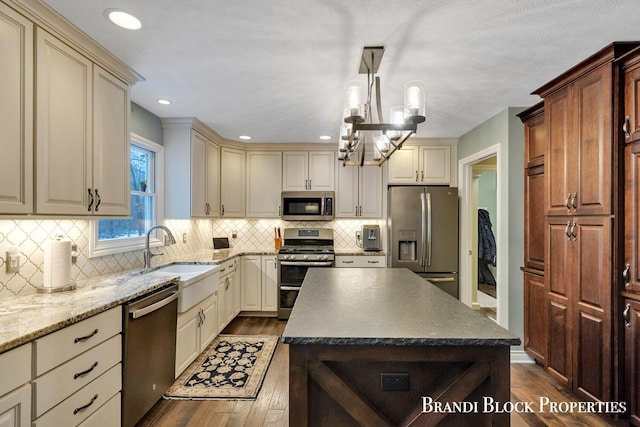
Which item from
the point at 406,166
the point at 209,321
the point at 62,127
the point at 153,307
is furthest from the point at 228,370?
the point at 406,166

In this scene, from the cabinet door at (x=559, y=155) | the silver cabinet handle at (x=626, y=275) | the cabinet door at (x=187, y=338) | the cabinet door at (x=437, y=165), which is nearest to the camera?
the silver cabinet handle at (x=626, y=275)

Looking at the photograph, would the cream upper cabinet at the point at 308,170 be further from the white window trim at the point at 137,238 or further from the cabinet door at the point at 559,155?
the cabinet door at the point at 559,155

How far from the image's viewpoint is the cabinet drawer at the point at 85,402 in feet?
4.63

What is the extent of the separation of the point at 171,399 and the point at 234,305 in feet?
5.64

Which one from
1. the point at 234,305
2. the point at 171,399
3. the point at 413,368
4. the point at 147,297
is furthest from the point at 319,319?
the point at 234,305

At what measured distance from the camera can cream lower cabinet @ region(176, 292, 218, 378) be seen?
8.52 feet

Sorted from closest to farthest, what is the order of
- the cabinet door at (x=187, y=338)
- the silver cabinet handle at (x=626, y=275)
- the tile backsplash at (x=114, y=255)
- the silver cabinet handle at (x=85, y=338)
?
the silver cabinet handle at (x=85, y=338) → the tile backsplash at (x=114, y=255) → the silver cabinet handle at (x=626, y=275) → the cabinet door at (x=187, y=338)

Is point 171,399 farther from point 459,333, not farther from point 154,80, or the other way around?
point 154,80

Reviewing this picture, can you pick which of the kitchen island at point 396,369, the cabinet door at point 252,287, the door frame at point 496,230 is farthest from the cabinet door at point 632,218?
the cabinet door at point 252,287

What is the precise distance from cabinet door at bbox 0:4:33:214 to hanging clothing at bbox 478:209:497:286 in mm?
6693

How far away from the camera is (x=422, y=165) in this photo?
4.38 m

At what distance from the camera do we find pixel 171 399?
93.7 inches

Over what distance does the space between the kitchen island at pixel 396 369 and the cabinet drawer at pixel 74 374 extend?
1.08 metres

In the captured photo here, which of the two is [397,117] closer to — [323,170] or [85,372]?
[85,372]
